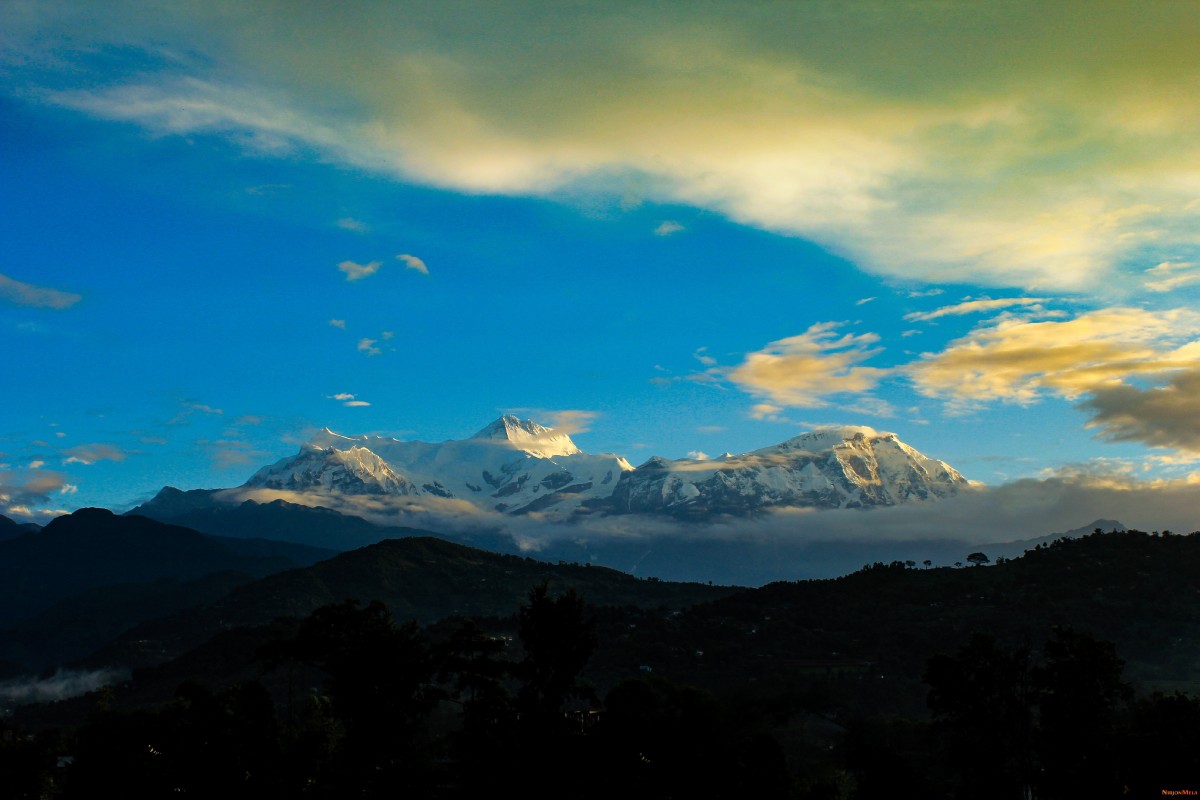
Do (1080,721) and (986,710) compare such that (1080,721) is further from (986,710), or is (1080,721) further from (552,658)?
(552,658)

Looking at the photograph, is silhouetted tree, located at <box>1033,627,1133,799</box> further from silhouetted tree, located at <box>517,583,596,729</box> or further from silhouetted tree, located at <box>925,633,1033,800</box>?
silhouetted tree, located at <box>517,583,596,729</box>

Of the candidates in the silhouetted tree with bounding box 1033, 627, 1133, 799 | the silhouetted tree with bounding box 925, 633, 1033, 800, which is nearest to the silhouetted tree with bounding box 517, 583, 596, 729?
the silhouetted tree with bounding box 925, 633, 1033, 800

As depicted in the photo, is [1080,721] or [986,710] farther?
[986,710]

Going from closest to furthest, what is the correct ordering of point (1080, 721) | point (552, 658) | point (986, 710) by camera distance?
point (552, 658)
point (1080, 721)
point (986, 710)

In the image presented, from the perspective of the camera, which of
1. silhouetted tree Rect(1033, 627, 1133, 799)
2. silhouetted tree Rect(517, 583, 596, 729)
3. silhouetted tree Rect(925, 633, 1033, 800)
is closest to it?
silhouetted tree Rect(517, 583, 596, 729)

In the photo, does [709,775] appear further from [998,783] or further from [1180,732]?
[1180,732]

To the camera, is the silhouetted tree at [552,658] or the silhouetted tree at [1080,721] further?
the silhouetted tree at [1080,721]

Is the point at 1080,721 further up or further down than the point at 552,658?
further down

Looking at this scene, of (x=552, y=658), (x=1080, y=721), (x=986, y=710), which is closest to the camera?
(x=552, y=658)

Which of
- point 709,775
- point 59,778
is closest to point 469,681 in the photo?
point 709,775

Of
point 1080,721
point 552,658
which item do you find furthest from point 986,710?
point 552,658

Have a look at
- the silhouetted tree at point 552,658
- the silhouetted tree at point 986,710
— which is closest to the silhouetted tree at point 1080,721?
the silhouetted tree at point 986,710

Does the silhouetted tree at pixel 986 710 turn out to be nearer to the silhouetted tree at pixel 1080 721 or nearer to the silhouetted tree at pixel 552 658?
the silhouetted tree at pixel 1080 721

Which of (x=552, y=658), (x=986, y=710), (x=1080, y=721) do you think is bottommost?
(x=1080, y=721)
